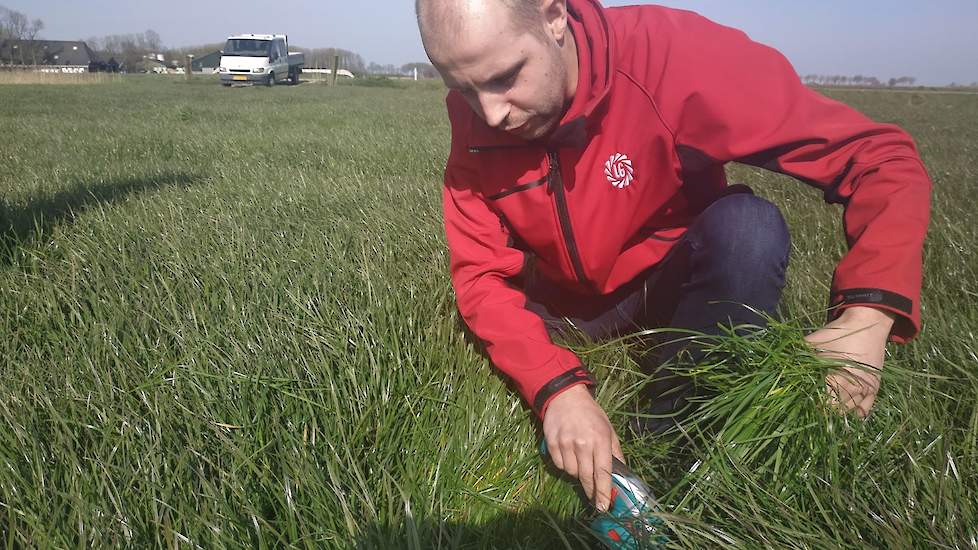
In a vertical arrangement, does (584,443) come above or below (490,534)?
above

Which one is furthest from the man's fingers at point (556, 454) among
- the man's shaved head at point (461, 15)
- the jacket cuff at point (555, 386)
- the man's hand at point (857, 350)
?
the man's shaved head at point (461, 15)

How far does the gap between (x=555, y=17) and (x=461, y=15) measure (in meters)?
0.25

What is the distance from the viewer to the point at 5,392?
4.52ft

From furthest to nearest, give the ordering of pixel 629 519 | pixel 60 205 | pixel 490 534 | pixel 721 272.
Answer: pixel 60 205 < pixel 721 272 < pixel 490 534 < pixel 629 519

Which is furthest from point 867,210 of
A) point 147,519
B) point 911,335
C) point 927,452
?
point 147,519

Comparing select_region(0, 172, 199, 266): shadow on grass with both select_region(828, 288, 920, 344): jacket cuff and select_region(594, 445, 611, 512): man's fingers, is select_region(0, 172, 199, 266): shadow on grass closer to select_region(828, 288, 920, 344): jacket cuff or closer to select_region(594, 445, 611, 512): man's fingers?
select_region(594, 445, 611, 512): man's fingers

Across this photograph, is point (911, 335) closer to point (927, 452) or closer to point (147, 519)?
point (927, 452)

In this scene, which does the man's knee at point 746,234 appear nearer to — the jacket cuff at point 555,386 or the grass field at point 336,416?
the grass field at point 336,416

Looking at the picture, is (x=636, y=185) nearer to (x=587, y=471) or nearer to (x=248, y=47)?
(x=587, y=471)

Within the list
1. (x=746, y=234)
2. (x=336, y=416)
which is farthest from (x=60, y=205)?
(x=746, y=234)

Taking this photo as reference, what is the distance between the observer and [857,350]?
47.0 inches

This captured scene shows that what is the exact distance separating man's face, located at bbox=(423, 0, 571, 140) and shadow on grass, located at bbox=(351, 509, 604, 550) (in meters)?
0.85

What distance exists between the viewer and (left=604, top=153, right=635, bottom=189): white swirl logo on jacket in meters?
1.65

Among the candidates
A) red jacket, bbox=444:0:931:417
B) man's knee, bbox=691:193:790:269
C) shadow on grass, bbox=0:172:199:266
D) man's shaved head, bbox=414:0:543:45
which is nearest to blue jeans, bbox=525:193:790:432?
man's knee, bbox=691:193:790:269
